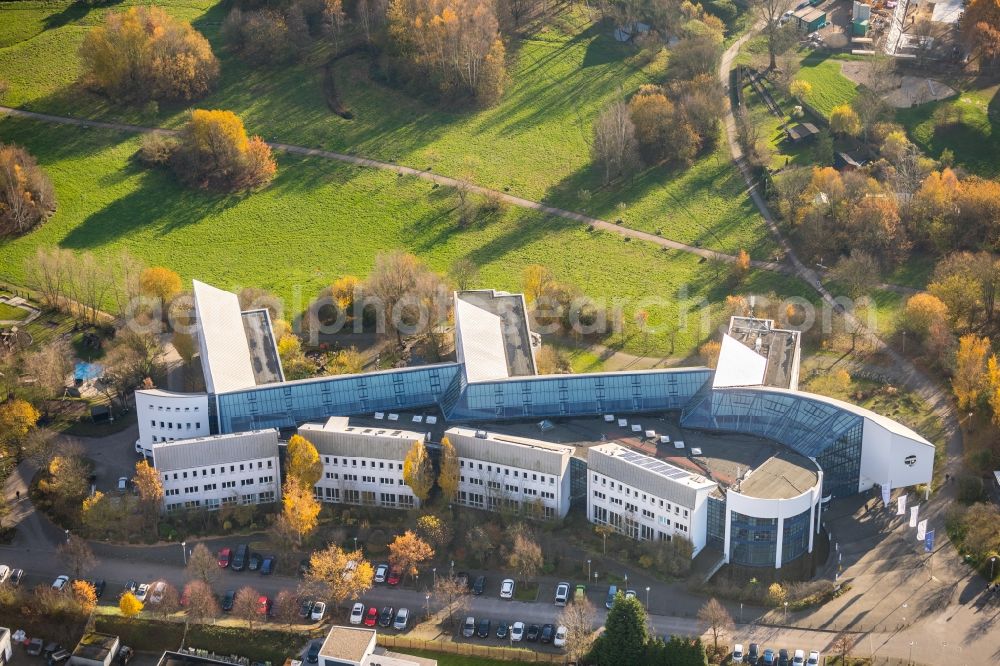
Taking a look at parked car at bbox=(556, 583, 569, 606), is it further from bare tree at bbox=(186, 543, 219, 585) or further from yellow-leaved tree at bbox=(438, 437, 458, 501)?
bare tree at bbox=(186, 543, 219, 585)

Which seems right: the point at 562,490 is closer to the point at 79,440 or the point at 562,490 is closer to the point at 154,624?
the point at 154,624

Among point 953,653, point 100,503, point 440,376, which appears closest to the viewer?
point 953,653

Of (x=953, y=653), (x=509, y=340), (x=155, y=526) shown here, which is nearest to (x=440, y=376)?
(x=509, y=340)

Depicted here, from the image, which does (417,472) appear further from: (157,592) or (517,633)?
(157,592)

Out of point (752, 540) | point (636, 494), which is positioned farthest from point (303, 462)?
point (752, 540)

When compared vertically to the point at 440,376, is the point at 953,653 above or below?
below

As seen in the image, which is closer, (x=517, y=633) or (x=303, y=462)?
(x=517, y=633)

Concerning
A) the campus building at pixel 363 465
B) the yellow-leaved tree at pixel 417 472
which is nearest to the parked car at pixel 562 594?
the yellow-leaved tree at pixel 417 472
